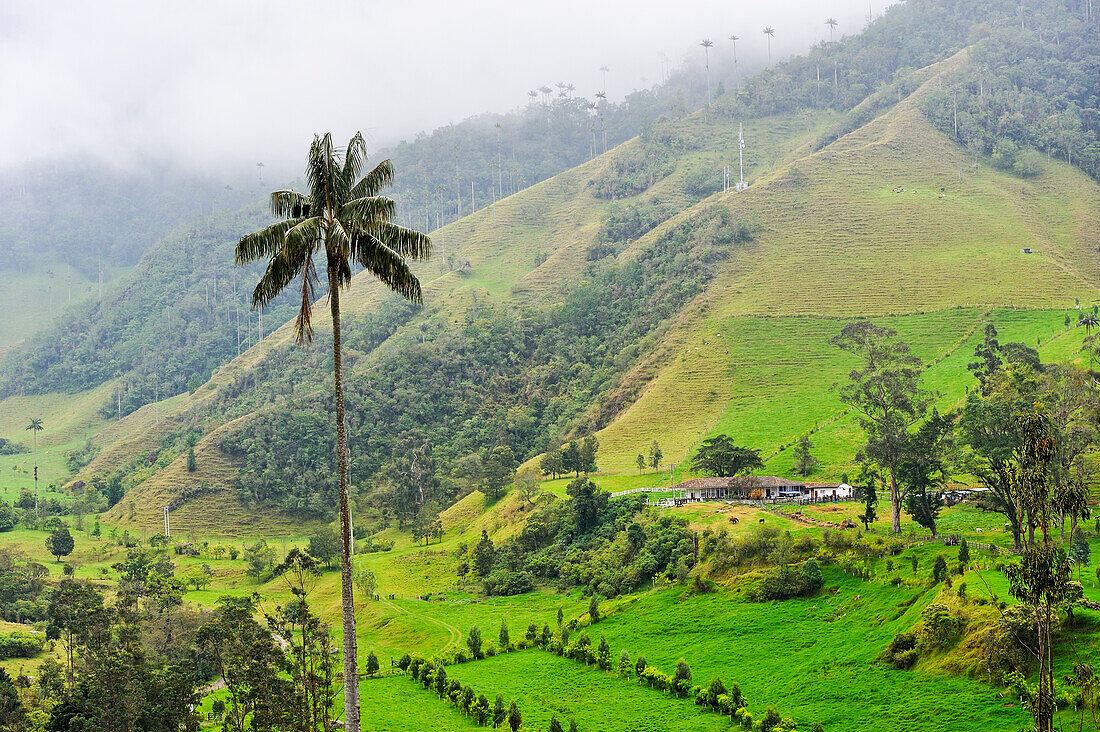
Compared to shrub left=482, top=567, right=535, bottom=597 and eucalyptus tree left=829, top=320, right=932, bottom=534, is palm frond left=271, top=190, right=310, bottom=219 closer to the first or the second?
eucalyptus tree left=829, top=320, right=932, bottom=534

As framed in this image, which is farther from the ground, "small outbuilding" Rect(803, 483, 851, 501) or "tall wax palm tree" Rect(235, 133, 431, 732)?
"tall wax palm tree" Rect(235, 133, 431, 732)

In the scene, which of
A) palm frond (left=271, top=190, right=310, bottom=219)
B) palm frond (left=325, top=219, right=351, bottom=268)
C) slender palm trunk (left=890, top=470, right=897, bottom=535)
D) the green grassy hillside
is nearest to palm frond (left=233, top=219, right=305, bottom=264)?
palm frond (left=271, top=190, right=310, bottom=219)

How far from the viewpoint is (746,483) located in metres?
65.9

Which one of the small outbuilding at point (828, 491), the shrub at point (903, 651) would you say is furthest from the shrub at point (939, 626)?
the small outbuilding at point (828, 491)

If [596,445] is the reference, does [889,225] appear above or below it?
above

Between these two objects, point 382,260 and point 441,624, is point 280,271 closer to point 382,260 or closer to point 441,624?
point 382,260

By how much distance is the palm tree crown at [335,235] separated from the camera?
15.8 m

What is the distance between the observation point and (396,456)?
114 m

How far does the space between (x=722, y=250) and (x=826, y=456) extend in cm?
5813

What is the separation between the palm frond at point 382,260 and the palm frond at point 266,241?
1.21 meters

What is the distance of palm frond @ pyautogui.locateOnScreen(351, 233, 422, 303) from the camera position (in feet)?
53.1

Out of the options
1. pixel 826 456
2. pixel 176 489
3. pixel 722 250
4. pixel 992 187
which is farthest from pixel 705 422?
pixel 992 187

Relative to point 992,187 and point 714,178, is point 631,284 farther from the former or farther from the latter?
point 992,187

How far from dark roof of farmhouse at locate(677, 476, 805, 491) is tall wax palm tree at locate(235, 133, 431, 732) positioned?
52.9 meters
